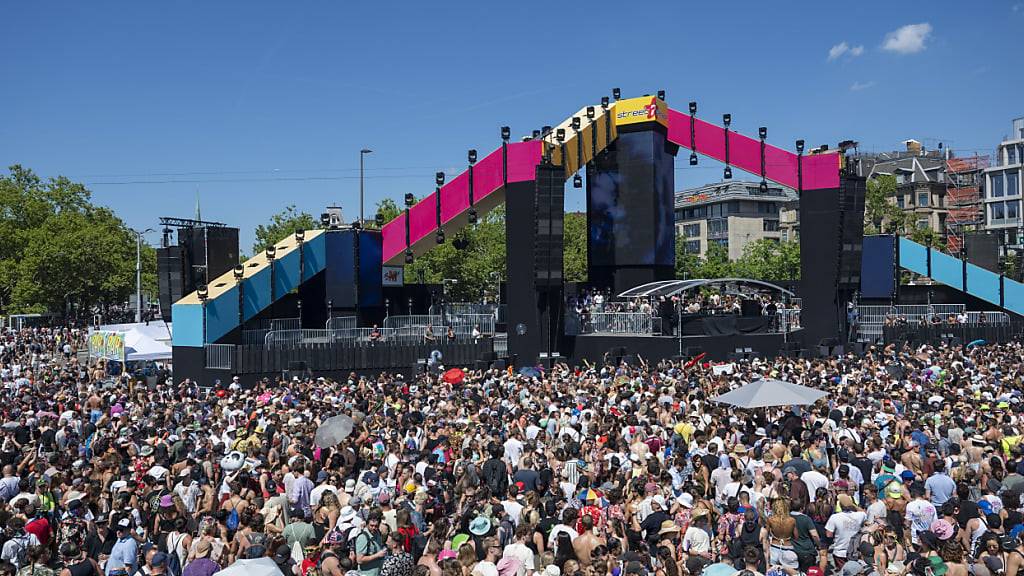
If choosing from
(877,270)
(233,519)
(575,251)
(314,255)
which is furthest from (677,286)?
(575,251)

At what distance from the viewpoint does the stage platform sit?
32.1 metres

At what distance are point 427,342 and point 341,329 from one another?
3528mm

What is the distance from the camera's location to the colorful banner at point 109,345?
30791 mm

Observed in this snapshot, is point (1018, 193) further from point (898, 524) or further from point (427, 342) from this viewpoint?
point (898, 524)

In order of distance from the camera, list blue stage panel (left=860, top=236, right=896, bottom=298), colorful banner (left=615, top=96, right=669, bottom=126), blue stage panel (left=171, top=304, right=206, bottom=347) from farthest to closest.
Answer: blue stage panel (left=860, top=236, right=896, bottom=298) < colorful banner (left=615, top=96, right=669, bottom=126) < blue stage panel (left=171, top=304, right=206, bottom=347)

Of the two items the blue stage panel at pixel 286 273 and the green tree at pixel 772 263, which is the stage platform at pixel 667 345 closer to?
the blue stage panel at pixel 286 273

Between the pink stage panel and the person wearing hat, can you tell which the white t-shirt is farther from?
the pink stage panel

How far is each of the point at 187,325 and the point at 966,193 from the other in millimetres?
79345

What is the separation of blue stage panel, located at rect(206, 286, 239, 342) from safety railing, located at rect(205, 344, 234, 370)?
1.52 ft

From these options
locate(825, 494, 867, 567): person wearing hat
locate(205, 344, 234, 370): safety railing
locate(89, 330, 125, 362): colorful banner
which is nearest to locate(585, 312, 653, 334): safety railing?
locate(205, 344, 234, 370): safety railing

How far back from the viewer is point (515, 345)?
33.1 metres

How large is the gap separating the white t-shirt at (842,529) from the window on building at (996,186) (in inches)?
3223

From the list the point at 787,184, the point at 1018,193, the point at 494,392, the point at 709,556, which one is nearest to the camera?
the point at 709,556

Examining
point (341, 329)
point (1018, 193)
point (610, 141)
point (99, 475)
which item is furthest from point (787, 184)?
point (1018, 193)
